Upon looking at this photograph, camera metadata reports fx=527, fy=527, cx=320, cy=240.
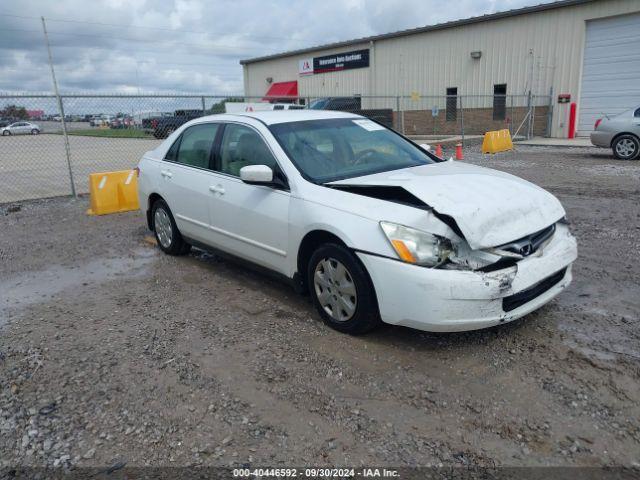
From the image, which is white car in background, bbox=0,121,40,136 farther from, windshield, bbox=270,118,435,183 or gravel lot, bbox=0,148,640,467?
windshield, bbox=270,118,435,183

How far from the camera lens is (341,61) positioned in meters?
31.8

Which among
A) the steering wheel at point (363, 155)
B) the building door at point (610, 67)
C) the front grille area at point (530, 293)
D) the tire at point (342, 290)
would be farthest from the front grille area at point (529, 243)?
the building door at point (610, 67)

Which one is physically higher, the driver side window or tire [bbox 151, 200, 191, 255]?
the driver side window

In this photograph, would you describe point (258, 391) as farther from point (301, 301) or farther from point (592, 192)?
point (592, 192)

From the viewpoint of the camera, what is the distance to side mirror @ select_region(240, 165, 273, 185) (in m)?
4.19

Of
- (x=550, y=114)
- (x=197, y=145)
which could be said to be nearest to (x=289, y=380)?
(x=197, y=145)

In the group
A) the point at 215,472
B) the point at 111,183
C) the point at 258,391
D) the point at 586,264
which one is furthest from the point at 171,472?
the point at 111,183

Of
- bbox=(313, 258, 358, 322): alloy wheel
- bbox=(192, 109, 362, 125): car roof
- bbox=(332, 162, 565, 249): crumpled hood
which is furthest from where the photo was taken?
bbox=(192, 109, 362, 125): car roof

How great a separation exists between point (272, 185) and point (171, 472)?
2.38m

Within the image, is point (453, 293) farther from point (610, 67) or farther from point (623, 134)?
point (610, 67)

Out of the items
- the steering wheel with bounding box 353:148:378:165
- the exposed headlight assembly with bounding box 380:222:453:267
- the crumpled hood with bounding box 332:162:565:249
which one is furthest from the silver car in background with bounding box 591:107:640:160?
the exposed headlight assembly with bounding box 380:222:453:267

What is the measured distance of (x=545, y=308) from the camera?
4.24 m

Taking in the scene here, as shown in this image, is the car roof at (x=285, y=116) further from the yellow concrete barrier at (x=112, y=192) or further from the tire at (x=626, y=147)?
the tire at (x=626, y=147)

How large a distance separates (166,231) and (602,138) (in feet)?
39.7
